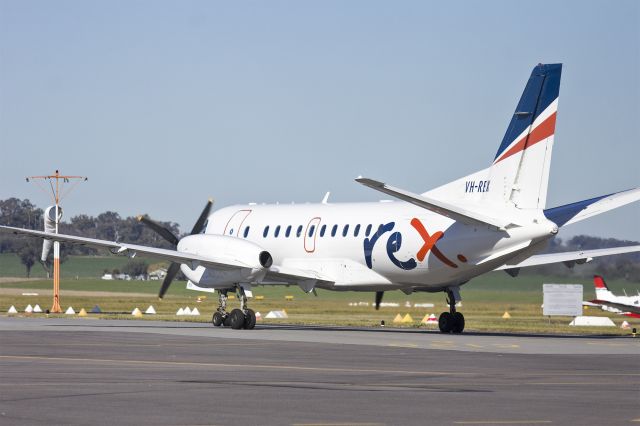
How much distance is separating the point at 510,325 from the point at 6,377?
2870cm

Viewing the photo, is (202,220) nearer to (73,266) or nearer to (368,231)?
(368,231)

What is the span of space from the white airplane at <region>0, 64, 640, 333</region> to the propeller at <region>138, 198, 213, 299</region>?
16cm

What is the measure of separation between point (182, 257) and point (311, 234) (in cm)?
481

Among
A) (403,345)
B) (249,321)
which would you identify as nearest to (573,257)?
(403,345)

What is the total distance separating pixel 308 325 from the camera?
1724 inches

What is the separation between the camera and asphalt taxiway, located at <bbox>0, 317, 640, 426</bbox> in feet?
45.0

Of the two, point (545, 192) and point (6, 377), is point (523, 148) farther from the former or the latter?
point (6, 377)

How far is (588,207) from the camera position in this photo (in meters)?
31.6

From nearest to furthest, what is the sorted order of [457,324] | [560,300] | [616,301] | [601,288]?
[457,324]
[560,300]
[616,301]
[601,288]

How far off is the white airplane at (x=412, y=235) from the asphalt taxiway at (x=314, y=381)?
331 centimetres

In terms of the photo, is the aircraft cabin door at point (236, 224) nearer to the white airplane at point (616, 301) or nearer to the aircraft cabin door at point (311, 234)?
the aircraft cabin door at point (311, 234)

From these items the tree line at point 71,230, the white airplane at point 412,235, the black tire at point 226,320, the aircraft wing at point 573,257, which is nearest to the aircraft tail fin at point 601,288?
the aircraft wing at point 573,257

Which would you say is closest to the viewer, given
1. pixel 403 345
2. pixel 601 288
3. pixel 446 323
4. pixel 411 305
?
pixel 403 345

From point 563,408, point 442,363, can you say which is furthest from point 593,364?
point 563,408
